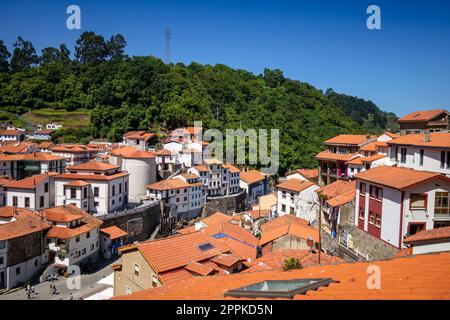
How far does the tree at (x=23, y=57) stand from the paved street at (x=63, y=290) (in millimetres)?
86590

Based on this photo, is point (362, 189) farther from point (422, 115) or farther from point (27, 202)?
point (27, 202)

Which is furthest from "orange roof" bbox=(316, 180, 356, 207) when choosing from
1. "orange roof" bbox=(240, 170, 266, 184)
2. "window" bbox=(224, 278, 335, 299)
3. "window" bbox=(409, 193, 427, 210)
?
"orange roof" bbox=(240, 170, 266, 184)

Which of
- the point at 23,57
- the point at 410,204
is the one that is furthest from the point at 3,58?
the point at 410,204

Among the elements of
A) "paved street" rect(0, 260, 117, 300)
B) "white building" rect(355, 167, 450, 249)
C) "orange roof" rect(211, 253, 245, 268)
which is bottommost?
"paved street" rect(0, 260, 117, 300)

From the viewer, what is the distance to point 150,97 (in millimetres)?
71125

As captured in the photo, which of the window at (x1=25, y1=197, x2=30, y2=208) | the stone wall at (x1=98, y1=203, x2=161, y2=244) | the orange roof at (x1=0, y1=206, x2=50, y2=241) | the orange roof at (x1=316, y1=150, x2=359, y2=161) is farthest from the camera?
the orange roof at (x1=316, y1=150, x2=359, y2=161)

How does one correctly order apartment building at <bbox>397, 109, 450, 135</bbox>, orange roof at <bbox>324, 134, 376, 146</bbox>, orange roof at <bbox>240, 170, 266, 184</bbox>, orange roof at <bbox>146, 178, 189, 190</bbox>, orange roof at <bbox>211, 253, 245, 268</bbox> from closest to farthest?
orange roof at <bbox>211, 253, 245, 268</bbox>
apartment building at <bbox>397, 109, 450, 135</bbox>
orange roof at <bbox>324, 134, 376, 146</bbox>
orange roof at <bbox>146, 178, 189, 190</bbox>
orange roof at <bbox>240, 170, 266, 184</bbox>

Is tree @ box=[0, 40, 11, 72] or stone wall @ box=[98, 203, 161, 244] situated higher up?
tree @ box=[0, 40, 11, 72]

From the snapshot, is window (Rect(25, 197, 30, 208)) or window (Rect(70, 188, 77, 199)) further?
window (Rect(70, 188, 77, 199))

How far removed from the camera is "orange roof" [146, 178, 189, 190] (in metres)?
41.1

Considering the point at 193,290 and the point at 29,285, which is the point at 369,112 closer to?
the point at 29,285

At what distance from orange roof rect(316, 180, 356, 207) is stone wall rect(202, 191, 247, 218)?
862 inches

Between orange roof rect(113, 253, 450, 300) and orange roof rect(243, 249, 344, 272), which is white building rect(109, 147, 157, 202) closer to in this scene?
orange roof rect(243, 249, 344, 272)
